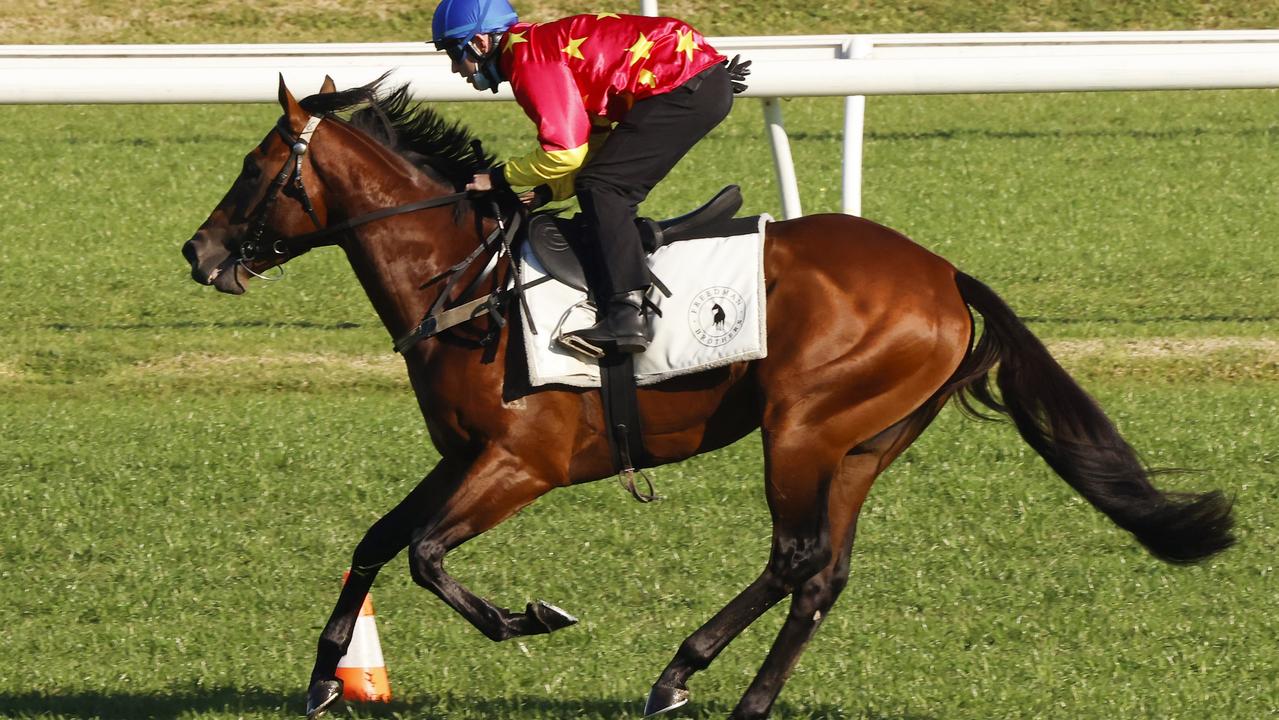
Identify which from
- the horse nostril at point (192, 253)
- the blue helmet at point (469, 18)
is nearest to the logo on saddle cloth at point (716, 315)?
the blue helmet at point (469, 18)

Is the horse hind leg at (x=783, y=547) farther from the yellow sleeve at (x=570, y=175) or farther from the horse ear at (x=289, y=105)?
the horse ear at (x=289, y=105)

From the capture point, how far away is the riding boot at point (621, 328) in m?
5.00

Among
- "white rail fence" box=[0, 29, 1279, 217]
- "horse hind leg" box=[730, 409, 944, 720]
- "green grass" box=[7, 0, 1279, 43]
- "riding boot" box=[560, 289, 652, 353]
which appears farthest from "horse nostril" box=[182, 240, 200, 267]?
"green grass" box=[7, 0, 1279, 43]

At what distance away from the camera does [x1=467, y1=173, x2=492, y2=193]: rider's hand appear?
5227 millimetres

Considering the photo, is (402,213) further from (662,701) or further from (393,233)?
(662,701)

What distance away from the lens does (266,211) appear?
530 centimetres

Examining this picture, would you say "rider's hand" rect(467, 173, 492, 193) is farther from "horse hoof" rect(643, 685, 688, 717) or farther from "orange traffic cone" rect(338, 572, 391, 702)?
"horse hoof" rect(643, 685, 688, 717)

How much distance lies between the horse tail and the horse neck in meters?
1.51

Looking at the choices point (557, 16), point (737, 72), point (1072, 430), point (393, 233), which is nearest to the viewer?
point (1072, 430)

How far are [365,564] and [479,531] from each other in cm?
36

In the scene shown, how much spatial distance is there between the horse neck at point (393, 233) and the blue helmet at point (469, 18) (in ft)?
1.48

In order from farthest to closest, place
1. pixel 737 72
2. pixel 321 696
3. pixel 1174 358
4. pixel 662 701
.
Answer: pixel 1174 358 → pixel 737 72 → pixel 321 696 → pixel 662 701

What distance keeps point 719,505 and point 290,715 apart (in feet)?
7.82

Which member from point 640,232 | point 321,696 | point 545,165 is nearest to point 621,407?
point 640,232
